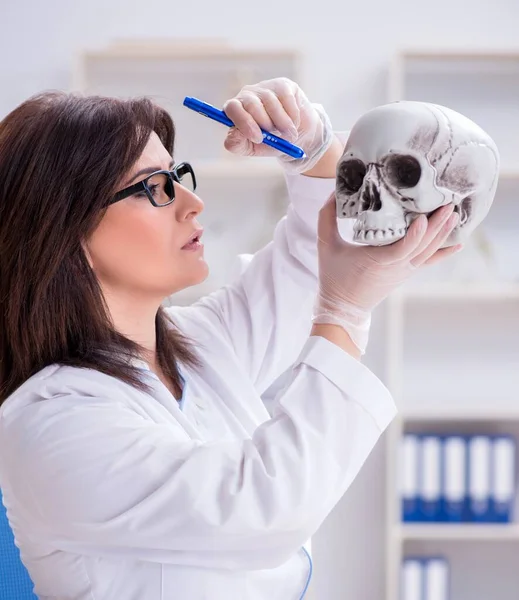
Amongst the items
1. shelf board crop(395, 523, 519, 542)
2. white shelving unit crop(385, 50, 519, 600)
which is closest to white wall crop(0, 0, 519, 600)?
white shelving unit crop(385, 50, 519, 600)

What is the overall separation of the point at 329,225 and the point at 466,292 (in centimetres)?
160

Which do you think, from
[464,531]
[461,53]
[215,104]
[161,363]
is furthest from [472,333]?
[161,363]

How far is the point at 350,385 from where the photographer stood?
102cm

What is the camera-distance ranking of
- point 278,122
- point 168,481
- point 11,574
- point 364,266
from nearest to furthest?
point 168,481
point 364,266
point 278,122
point 11,574

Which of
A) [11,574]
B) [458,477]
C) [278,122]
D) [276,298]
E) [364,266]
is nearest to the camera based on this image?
[364,266]

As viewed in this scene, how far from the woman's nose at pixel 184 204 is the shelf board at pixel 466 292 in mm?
1453

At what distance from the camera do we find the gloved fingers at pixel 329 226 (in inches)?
44.2

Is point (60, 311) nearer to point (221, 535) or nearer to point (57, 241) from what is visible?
point (57, 241)

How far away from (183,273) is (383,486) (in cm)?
199

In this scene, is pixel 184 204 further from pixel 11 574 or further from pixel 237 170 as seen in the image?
pixel 237 170

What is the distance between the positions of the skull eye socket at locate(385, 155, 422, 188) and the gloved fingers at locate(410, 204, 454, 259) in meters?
0.06

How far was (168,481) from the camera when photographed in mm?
959

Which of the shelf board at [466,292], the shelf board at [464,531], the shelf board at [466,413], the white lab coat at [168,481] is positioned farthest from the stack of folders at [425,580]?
the white lab coat at [168,481]

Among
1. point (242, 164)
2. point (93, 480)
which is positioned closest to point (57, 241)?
point (93, 480)
